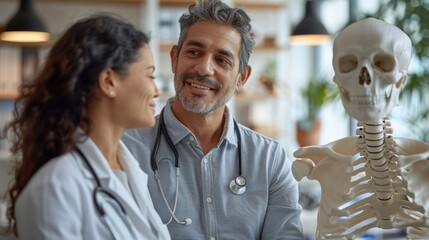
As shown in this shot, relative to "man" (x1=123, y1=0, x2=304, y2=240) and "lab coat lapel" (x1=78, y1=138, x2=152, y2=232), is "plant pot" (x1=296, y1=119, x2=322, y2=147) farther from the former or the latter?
"lab coat lapel" (x1=78, y1=138, x2=152, y2=232)

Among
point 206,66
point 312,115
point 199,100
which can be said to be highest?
point 206,66

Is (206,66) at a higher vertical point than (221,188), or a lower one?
higher

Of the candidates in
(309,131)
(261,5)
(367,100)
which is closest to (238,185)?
(367,100)

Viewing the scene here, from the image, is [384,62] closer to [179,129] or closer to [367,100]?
[367,100]

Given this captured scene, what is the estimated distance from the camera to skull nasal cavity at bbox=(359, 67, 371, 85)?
1643 millimetres

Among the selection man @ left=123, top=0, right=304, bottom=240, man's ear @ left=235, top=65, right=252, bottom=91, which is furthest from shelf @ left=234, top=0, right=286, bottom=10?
man @ left=123, top=0, right=304, bottom=240

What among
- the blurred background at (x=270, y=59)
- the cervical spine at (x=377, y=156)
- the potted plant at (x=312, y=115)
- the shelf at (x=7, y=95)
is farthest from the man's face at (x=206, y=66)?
the potted plant at (x=312, y=115)

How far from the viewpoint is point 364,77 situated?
165cm

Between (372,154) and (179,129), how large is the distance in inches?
25.4

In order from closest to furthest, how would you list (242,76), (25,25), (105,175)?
1. (105,175)
2. (242,76)
3. (25,25)

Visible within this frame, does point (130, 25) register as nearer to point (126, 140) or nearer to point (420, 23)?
point (126, 140)

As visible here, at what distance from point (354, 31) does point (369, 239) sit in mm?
2696

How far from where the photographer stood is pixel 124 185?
165cm

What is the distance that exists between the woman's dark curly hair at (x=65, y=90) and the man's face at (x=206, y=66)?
0.60m
